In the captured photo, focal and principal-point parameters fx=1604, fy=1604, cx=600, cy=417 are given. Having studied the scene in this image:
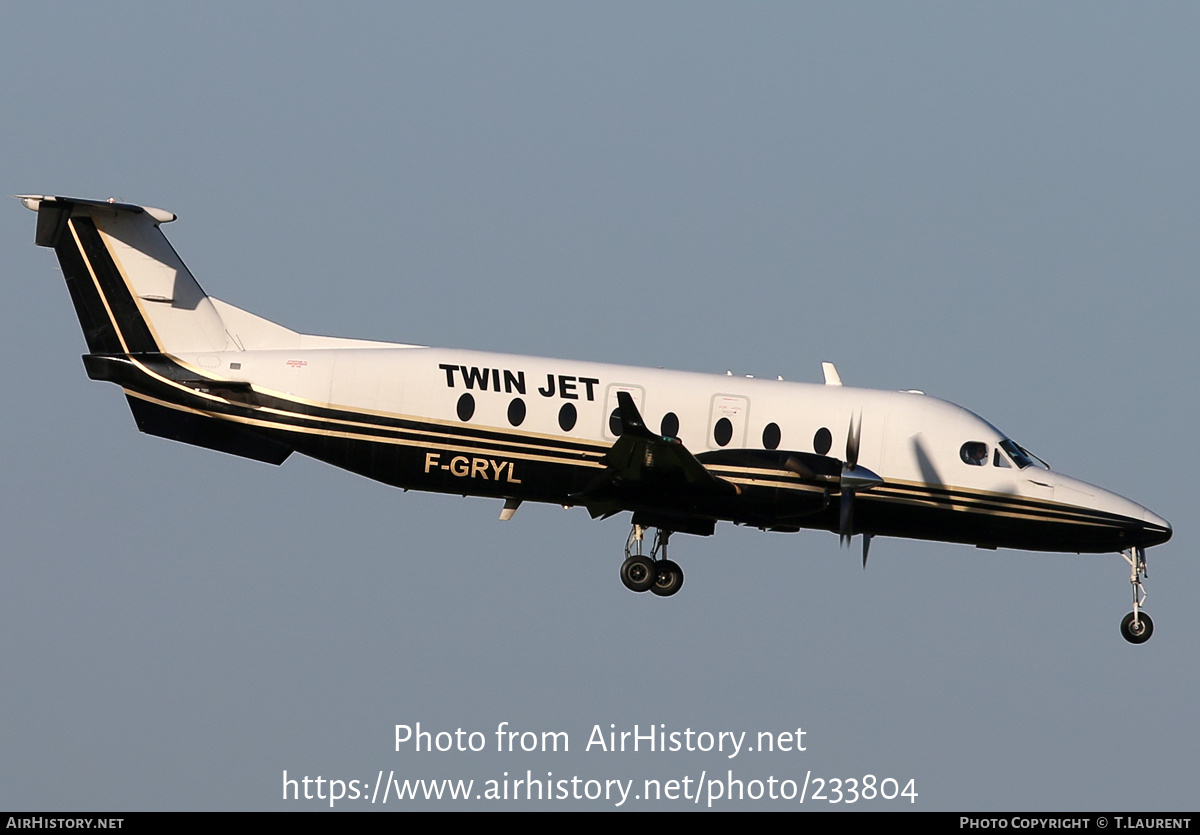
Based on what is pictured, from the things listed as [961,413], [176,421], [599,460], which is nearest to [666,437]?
[599,460]

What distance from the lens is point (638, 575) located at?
2792 centimetres

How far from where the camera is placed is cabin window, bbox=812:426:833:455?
1087 inches

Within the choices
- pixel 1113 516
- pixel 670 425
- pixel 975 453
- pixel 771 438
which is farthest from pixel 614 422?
pixel 1113 516

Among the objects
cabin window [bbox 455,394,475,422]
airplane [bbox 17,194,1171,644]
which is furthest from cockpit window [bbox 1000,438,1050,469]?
cabin window [bbox 455,394,475,422]

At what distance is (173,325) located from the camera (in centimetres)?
2850

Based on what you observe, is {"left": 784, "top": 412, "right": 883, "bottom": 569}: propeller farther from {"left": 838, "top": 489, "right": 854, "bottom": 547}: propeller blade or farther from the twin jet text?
the twin jet text

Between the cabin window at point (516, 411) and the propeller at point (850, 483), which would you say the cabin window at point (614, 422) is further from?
the propeller at point (850, 483)

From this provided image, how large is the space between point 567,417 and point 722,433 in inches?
106

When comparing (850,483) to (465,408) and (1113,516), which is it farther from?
(465,408)

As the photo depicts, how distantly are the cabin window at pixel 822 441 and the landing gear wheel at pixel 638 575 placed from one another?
11.6ft

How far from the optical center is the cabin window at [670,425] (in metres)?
27.5

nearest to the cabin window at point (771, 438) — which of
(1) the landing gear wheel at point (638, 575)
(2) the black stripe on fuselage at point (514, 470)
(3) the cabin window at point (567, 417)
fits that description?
(2) the black stripe on fuselage at point (514, 470)

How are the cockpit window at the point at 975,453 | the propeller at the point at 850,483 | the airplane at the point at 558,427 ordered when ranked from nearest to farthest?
the propeller at the point at 850,483 → the airplane at the point at 558,427 → the cockpit window at the point at 975,453

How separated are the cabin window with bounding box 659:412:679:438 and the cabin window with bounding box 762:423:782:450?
1.50m
